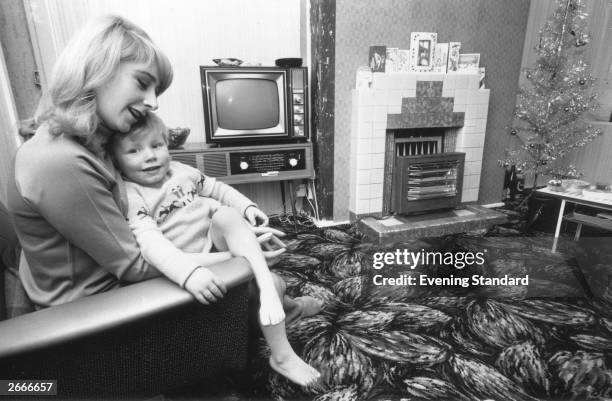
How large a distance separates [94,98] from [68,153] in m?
0.14

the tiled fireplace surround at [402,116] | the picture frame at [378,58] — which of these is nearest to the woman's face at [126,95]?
the tiled fireplace surround at [402,116]

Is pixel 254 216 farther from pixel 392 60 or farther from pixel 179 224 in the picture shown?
pixel 392 60

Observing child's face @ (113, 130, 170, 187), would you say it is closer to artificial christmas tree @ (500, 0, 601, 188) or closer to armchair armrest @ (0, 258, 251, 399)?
armchair armrest @ (0, 258, 251, 399)

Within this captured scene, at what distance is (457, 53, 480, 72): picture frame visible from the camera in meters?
2.76

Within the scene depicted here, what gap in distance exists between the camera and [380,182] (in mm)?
2777

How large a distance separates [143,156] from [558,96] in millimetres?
3159

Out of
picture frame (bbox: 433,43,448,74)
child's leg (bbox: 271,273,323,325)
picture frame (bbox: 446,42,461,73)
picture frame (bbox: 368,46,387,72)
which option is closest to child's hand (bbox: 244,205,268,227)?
child's leg (bbox: 271,273,323,325)

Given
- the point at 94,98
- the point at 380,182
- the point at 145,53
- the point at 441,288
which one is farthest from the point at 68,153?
the point at 380,182

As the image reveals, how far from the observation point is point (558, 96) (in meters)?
2.68

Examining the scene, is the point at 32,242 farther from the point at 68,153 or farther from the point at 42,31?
the point at 42,31

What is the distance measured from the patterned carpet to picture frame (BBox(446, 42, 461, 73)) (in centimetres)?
152

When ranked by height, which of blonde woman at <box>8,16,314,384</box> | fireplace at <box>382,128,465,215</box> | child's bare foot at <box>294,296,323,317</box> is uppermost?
blonde woman at <box>8,16,314,384</box>

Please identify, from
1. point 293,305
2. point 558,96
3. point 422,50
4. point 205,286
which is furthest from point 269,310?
point 558,96

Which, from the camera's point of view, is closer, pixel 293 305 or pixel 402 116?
pixel 293 305
